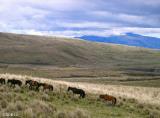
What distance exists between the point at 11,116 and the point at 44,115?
1445 millimetres

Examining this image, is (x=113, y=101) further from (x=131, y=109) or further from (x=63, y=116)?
(x=63, y=116)

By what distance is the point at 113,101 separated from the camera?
930 inches

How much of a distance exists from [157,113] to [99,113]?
385 cm

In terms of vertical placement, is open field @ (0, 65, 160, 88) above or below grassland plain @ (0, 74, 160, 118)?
below

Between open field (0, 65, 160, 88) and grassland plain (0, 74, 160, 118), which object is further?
open field (0, 65, 160, 88)

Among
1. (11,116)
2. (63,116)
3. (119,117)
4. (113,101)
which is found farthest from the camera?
(113,101)

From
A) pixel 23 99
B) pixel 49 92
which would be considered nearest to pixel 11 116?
pixel 23 99

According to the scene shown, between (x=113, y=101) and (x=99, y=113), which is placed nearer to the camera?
(x=99, y=113)

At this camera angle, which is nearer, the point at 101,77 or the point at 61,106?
the point at 61,106

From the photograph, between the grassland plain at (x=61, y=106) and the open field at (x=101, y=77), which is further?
the open field at (x=101, y=77)

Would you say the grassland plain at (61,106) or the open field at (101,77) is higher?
the grassland plain at (61,106)

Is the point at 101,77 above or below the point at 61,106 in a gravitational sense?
below

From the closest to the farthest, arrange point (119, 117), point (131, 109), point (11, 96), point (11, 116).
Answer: point (11, 116) < point (119, 117) < point (11, 96) < point (131, 109)

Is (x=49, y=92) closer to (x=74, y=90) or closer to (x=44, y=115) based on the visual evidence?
(x=74, y=90)
